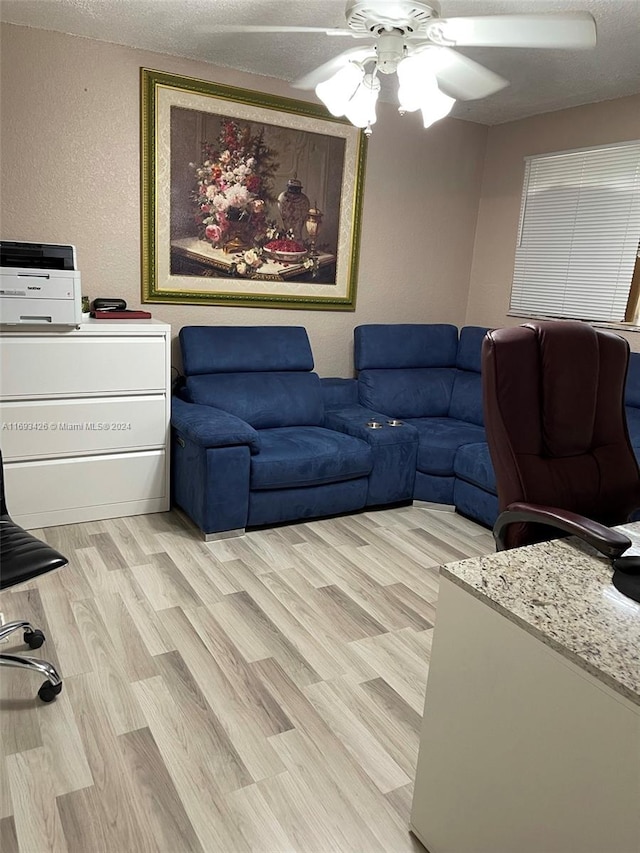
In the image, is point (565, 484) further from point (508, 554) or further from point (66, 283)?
point (66, 283)

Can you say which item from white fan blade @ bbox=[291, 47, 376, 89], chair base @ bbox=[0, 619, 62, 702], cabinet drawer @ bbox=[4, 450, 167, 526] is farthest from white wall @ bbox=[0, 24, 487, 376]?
chair base @ bbox=[0, 619, 62, 702]

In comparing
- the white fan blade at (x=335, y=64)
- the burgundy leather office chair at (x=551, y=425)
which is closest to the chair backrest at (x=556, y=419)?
the burgundy leather office chair at (x=551, y=425)

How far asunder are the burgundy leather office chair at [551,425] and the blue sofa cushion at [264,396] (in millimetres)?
1878

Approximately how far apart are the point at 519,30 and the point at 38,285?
2133mm

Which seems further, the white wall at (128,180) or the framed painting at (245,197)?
the framed painting at (245,197)

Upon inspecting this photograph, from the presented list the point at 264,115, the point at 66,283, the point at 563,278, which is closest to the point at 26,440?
the point at 66,283

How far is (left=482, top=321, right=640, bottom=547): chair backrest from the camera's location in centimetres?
171

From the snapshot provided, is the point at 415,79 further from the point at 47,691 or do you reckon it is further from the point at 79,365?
the point at 47,691

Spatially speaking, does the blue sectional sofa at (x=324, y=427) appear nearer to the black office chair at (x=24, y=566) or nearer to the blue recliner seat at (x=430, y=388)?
the blue recliner seat at (x=430, y=388)

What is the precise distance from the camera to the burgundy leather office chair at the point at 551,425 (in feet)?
5.57

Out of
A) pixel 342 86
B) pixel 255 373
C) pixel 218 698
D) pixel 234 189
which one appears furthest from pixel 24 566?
pixel 234 189

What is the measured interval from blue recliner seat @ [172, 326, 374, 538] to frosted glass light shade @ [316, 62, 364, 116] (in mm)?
1479

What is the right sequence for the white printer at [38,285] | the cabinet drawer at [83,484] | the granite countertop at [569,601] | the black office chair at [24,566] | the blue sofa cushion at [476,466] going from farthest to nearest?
the blue sofa cushion at [476,466] < the cabinet drawer at [83,484] < the white printer at [38,285] < the black office chair at [24,566] < the granite countertop at [569,601]

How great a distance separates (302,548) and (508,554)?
1.69 meters
